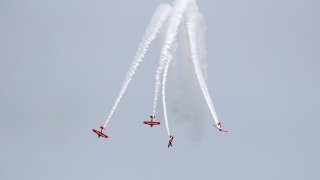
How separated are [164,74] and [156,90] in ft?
5.96

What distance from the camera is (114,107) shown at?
71062 millimetres

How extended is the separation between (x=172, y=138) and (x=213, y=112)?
17.1ft

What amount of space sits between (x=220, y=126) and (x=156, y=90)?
848 cm

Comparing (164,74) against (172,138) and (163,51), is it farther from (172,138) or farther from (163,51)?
(172,138)

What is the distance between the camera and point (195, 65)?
7319 centimetres

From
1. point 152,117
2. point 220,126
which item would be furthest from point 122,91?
point 220,126

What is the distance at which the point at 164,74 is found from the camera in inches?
2872

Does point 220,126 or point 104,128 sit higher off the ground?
point 220,126

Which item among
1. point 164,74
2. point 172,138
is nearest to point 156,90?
point 164,74

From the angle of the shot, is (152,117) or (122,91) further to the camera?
(152,117)

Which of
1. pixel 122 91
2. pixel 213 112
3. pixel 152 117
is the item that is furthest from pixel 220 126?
pixel 122 91

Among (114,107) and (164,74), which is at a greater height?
(164,74)

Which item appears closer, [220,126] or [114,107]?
[114,107]

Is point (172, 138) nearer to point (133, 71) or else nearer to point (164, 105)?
point (164, 105)
